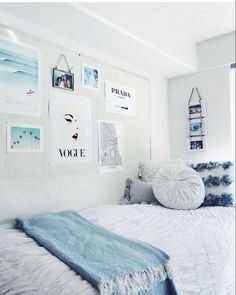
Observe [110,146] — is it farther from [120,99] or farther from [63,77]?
[63,77]

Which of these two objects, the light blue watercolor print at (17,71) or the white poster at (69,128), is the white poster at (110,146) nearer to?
the white poster at (69,128)

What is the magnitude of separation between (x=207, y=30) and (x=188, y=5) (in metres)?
0.52

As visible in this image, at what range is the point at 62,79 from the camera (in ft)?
6.42

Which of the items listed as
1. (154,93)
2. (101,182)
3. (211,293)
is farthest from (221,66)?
(211,293)

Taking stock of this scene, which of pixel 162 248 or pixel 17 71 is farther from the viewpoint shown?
pixel 17 71

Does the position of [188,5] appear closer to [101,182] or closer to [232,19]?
[232,19]

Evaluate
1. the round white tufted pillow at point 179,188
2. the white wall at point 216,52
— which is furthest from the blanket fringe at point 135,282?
the white wall at point 216,52

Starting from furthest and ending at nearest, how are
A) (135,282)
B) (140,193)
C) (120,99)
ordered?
(120,99) < (140,193) < (135,282)

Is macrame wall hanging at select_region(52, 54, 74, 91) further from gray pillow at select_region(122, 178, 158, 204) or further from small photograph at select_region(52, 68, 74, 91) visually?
gray pillow at select_region(122, 178, 158, 204)

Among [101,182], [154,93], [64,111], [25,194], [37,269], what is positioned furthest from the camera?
[154,93]

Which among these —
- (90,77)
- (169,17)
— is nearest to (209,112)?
(169,17)

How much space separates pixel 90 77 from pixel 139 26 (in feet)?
1.74

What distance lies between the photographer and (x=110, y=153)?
2.28 metres

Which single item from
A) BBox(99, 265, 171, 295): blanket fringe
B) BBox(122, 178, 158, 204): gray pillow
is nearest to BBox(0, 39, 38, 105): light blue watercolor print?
BBox(122, 178, 158, 204): gray pillow
